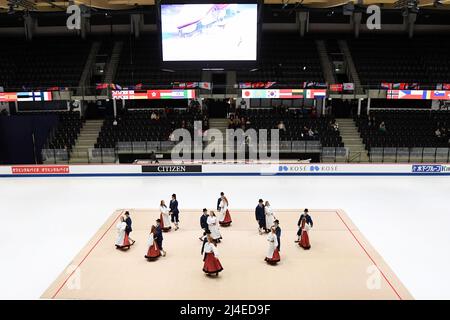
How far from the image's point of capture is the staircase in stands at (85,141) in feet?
76.8

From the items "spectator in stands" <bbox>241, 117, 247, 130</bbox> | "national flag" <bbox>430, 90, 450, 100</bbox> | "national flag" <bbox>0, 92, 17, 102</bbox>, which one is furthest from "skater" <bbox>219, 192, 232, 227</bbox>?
"national flag" <bbox>430, 90, 450, 100</bbox>

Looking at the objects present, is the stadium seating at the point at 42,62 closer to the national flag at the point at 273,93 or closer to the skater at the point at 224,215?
the national flag at the point at 273,93

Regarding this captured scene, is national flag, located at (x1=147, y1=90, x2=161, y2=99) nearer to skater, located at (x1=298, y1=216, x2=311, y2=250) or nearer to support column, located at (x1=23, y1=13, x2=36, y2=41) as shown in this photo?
support column, located at (x1=23, y1=13, x2=36, y2=41)

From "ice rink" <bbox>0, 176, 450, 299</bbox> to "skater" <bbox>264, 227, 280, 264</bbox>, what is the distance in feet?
6.19

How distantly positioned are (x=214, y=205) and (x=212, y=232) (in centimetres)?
394

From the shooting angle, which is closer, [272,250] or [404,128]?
[272,250]

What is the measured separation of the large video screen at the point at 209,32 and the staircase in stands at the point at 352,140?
12.6m

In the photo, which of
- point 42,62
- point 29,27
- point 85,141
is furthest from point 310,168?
point 29,27

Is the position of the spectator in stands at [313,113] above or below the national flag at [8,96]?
below

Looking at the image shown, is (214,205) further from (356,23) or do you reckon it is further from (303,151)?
(356,23)

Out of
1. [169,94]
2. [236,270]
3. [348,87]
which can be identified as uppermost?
[348,87]

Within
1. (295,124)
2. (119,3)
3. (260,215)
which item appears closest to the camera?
Result: (260,215)

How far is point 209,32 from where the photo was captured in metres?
12.9

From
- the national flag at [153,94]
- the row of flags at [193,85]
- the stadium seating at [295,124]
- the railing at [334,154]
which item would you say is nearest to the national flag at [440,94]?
the stadium seating at [295,124]
